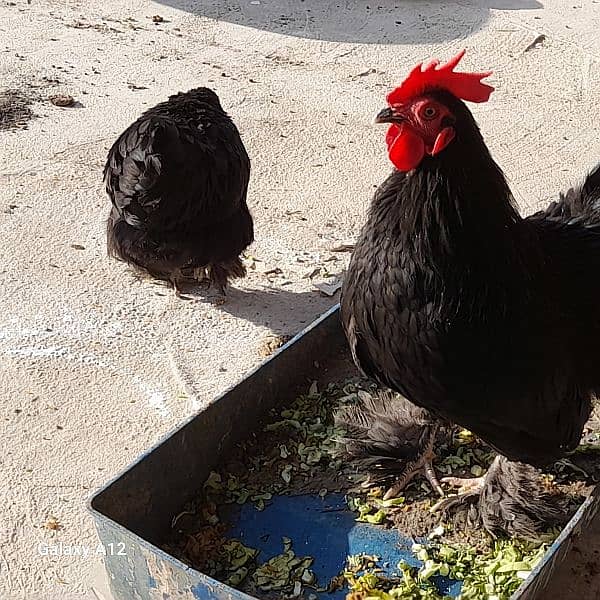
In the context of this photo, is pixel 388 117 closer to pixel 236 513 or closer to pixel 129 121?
pixel 236 513

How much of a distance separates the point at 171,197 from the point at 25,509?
4.81ft

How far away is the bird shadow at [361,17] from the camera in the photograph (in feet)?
23.5

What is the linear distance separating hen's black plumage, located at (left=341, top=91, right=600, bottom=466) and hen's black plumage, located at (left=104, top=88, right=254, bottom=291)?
1275 millimetres

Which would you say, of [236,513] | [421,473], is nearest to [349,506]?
[421,473]

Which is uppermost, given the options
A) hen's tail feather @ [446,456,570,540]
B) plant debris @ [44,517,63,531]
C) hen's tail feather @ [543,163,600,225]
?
hen's tail feather @ [543,163,600,225]

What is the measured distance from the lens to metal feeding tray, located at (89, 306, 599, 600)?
244 cm

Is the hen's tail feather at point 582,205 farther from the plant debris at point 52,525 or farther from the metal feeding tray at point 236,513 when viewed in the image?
the plant debris at point 52,525

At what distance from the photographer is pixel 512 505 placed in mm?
2980

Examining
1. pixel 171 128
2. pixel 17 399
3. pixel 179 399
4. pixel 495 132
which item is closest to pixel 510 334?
pixel 179 399

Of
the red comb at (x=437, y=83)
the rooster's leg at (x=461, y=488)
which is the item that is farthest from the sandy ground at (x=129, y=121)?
the red comb at (x=437, y=83)

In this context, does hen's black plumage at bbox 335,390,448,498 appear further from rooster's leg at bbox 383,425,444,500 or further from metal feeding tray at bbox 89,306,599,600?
metal feeding tray at bbox 89,306,599,600

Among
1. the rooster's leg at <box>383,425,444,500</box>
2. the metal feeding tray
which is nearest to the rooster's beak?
the metal feeding tray

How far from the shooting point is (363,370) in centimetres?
291

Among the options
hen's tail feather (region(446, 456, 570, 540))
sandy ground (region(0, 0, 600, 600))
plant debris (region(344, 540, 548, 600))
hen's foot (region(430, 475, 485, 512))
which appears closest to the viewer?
plant debris (region(344, 540, 548, 600))
